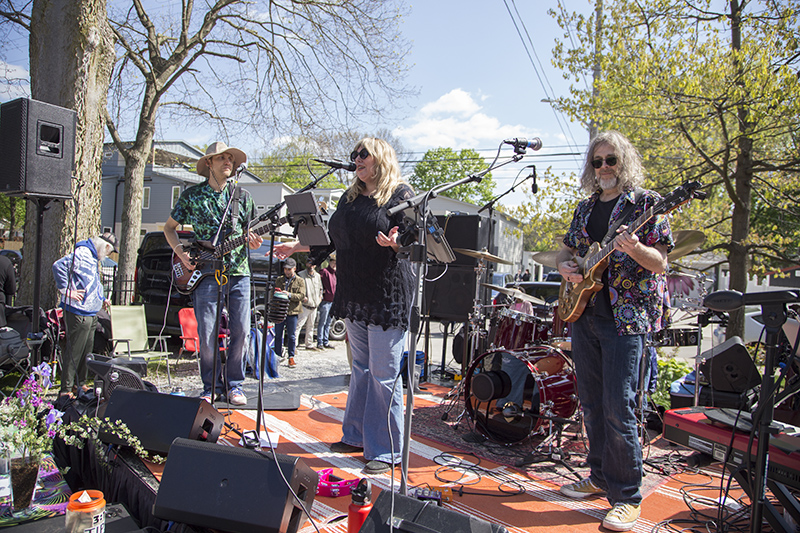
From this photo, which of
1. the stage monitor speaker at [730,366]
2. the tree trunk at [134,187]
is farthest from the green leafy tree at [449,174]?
the stage monitor speaker at [730,366]

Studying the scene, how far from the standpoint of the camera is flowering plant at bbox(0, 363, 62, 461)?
6.74ft

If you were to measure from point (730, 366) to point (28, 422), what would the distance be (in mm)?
Answer: 4715

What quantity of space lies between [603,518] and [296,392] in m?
3.05

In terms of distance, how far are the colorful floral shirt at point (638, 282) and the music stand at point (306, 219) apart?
58.8 inches

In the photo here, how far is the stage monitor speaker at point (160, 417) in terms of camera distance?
2680mm

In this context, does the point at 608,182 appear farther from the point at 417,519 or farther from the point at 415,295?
the point at 417,519

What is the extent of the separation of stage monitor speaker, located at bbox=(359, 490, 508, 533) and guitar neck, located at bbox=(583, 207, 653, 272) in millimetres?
1475

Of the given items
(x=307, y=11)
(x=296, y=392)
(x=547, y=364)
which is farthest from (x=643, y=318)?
(x=307, y=11)

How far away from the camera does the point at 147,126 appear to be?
35.0 ft

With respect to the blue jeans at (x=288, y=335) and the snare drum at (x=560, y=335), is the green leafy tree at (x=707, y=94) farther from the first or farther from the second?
the blue jeans at (x=288, y=335)

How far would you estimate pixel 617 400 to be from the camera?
8.22 feet

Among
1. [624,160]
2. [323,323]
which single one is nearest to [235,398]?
[624,160]

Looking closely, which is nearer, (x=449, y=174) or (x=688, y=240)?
(x=688, y=240)

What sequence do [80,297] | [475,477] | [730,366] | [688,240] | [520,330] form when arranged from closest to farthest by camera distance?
[475,477] → [688,240] → [730,366] → [520,330] → [80,297]
